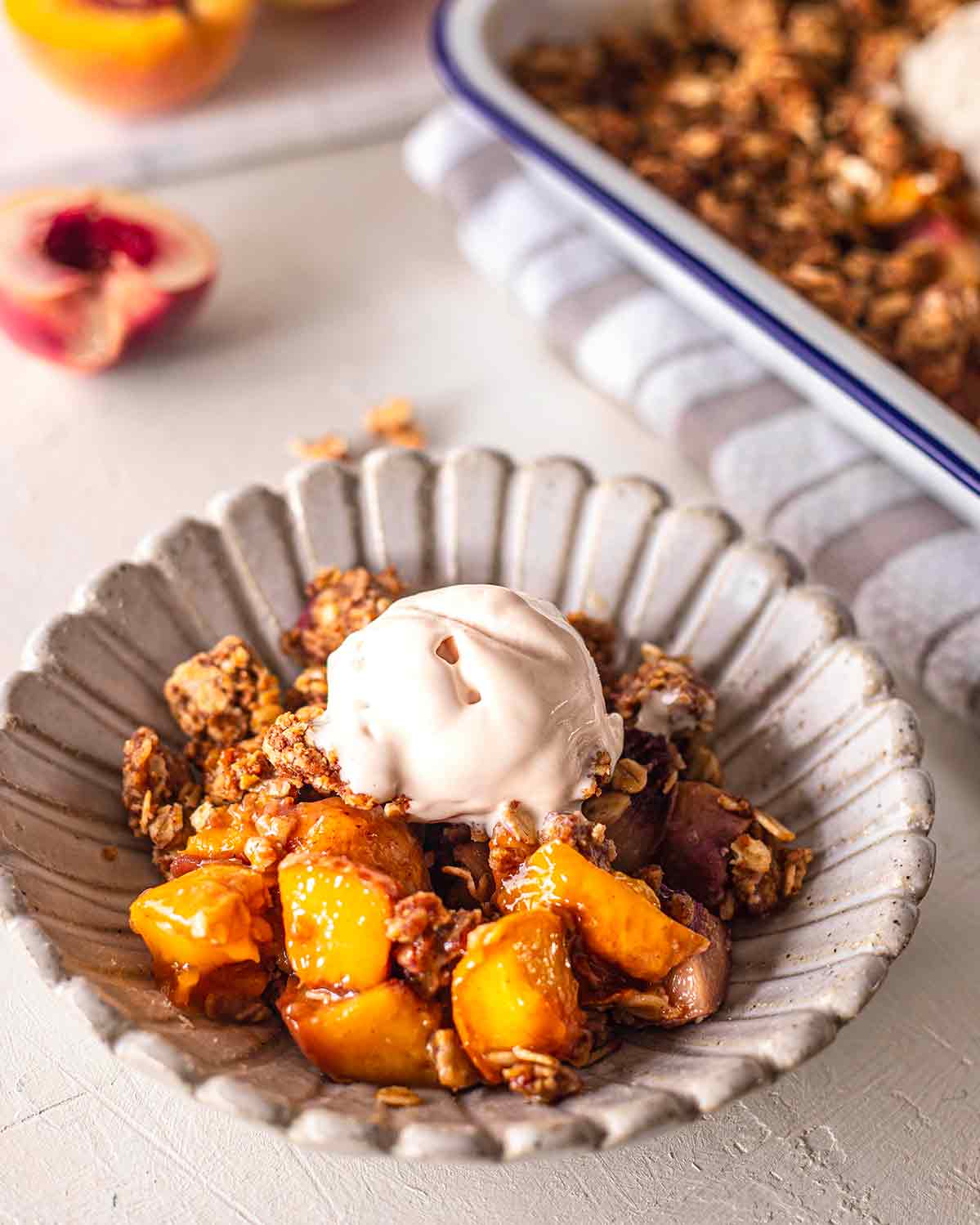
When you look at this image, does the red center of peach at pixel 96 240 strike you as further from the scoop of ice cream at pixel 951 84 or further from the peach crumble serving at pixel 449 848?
the scoop of ice cream at pixel 951 84

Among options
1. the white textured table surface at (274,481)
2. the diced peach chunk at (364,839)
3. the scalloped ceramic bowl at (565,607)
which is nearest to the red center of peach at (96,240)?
the white textured table surface at (274,481)

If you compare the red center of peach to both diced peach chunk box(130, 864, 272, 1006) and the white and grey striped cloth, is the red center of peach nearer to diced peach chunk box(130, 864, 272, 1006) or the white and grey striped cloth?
the white and grey striped cloth

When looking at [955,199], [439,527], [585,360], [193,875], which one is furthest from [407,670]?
[955,199]

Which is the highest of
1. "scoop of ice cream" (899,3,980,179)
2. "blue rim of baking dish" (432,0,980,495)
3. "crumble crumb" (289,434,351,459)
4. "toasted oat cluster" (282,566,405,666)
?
"scoop of ice cream" (899,3,980,179)

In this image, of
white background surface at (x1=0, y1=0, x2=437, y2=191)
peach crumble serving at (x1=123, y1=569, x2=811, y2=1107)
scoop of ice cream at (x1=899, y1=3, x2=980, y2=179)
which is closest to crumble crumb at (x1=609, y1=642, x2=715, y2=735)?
peach crumble serving at (x1=123, y1=569, x2=811, y2=1107)

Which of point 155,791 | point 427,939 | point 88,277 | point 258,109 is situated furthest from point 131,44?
point 427,939

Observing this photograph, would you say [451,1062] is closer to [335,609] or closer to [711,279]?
[335,609]
